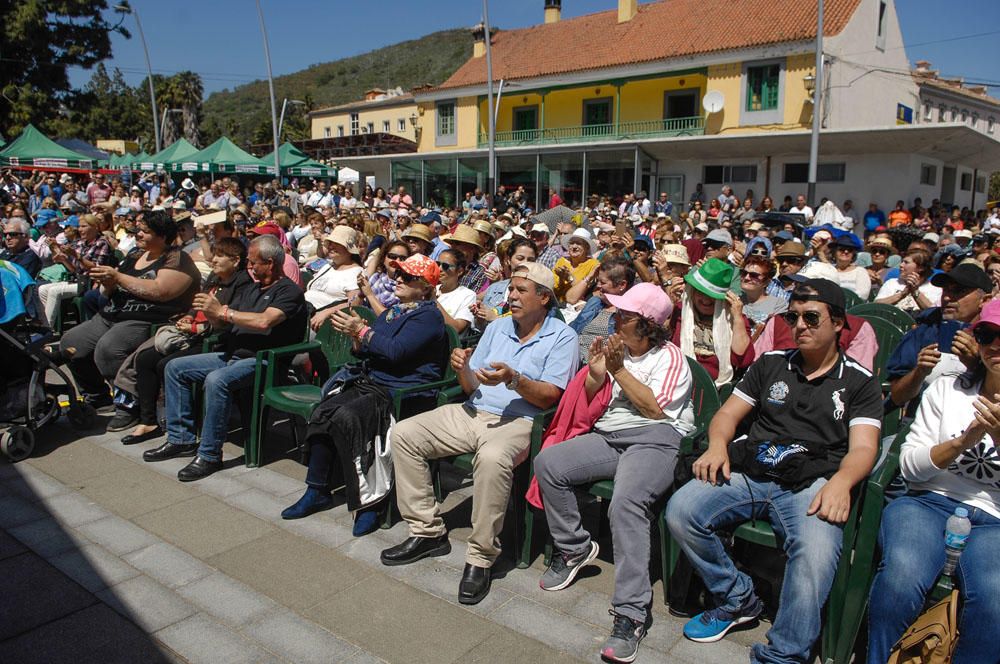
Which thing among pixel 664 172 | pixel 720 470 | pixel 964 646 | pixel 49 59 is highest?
pixel 49 59

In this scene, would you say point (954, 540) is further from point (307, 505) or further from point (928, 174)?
point (928, 174)

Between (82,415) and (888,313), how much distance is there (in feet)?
19.7

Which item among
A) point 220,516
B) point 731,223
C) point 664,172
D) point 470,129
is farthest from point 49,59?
point 220,516

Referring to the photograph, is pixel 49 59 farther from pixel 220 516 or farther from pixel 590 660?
pixel 590 660

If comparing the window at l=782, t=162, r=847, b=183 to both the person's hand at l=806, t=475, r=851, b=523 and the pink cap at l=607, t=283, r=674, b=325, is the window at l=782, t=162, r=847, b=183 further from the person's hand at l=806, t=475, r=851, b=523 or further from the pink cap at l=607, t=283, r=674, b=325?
the person's hand at l=806, t=475, r=851, b=523

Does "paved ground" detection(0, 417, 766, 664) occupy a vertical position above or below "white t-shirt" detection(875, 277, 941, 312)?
below

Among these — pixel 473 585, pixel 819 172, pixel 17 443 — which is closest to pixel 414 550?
pixel 473 585

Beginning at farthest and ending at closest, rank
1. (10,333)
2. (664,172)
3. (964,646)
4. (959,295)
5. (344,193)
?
(664,172) → (344,193) → (10,333) → (959,295) → (964,646)

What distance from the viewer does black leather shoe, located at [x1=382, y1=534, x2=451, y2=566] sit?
3.73 meters


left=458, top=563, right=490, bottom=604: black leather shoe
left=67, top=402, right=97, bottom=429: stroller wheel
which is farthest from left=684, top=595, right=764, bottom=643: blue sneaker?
left=67, top=402, right=97, bottom=429: stroller wheel

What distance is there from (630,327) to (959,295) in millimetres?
1912

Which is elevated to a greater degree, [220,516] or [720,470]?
[720,470]

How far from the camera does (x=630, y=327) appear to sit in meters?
3.63

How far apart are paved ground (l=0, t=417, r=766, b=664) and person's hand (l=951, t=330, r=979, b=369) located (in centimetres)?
140
